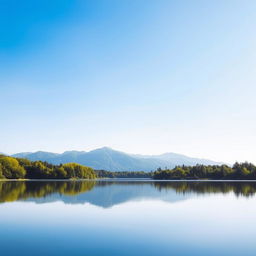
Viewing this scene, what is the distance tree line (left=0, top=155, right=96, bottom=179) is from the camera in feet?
388

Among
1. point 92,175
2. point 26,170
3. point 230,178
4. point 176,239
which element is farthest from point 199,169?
point 176,239

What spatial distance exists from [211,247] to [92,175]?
172 meters

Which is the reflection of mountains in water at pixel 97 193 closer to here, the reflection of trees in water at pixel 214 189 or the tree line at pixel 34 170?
the reflection of trees in water at pixel 214 189

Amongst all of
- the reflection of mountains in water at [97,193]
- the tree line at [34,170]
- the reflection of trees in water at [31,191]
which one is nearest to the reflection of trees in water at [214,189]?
the reflection of mountains in water at [97,193]

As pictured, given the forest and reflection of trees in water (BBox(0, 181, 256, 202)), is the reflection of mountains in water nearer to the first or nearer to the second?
reflection of trees in water (BBox(0, 181, 256, 202))

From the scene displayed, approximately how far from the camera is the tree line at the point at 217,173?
160625 mm

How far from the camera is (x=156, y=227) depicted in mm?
20203

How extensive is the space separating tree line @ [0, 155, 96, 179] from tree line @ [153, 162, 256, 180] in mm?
54092

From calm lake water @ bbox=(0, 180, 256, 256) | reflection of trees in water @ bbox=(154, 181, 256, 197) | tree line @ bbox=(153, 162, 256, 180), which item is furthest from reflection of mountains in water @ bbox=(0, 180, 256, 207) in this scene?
tree line @ bbox=(153, 162, 256, 180)

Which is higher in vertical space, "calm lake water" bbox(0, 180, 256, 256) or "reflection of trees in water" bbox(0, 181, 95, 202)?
"calm lake water" bbox(0, 180, 256, 256)

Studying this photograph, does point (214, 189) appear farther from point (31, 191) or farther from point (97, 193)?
point (31, 191)

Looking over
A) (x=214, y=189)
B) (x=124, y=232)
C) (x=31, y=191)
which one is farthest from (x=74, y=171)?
(x=124, y=232)

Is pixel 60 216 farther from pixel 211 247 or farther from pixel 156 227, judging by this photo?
pixel 211 247

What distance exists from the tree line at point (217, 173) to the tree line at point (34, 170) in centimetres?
5409
